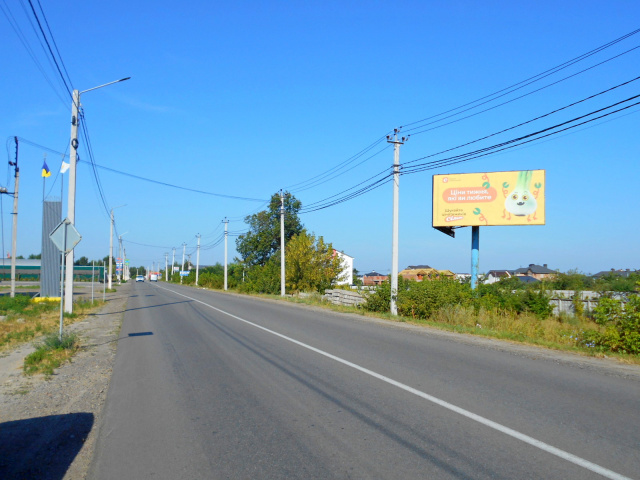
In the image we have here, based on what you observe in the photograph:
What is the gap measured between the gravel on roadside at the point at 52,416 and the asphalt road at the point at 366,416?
252 millimetres

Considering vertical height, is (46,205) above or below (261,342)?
above

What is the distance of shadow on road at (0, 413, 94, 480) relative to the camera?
5.17m

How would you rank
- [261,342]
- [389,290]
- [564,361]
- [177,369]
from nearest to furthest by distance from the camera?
[177,369]
[564,361]
[261,342]
[389,290]

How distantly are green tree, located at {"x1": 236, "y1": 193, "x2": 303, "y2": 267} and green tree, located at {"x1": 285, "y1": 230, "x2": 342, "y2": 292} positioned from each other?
27.3 meters

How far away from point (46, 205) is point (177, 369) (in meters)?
26.4

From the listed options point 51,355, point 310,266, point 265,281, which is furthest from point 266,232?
point 51,355

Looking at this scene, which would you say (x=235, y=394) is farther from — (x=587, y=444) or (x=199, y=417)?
(x=587, y=444)

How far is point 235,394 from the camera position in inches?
312

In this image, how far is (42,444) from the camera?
5.96 m

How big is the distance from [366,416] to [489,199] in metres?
24.0

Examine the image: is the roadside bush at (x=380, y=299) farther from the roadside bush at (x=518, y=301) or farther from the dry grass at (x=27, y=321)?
the dry grass at (x=27, y=321)

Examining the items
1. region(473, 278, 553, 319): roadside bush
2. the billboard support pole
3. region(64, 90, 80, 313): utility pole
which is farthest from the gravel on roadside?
the billboard support pole

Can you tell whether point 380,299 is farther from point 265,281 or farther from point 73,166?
point 265,281

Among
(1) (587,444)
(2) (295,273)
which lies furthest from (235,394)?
(2) (295,273)
